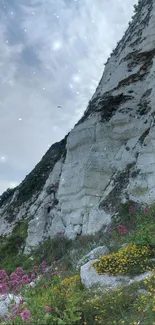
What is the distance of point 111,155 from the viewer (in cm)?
2144

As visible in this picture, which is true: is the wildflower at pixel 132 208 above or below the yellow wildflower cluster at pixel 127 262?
above

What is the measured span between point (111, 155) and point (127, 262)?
12.5m

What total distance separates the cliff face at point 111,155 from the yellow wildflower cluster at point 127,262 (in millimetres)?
7757

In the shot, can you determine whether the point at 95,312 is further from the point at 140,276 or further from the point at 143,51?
the point at 143,51

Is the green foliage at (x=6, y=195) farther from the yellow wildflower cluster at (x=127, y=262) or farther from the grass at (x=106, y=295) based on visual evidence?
the yellow wildflower cluster at (x=127, y=262)

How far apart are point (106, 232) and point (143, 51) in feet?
41.0

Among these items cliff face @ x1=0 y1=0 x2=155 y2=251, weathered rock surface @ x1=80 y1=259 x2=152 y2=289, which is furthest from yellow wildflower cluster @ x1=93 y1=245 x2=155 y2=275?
cliff face @ x1=0 y1=0 x2=155 y2=251

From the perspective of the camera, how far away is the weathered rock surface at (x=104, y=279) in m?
8.62

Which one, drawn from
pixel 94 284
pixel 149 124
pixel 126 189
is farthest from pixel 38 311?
pixel 149 124

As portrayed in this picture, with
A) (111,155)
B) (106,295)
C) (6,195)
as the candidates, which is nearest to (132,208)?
(111,155)

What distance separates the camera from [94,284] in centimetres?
887

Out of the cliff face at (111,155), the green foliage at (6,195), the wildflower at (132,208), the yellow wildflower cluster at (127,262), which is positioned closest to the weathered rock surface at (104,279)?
the yellow wildflower cluster at (127,262)

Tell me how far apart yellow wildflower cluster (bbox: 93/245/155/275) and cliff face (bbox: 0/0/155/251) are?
7.76 meters

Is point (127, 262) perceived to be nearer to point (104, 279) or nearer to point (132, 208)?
point (104, 279)
